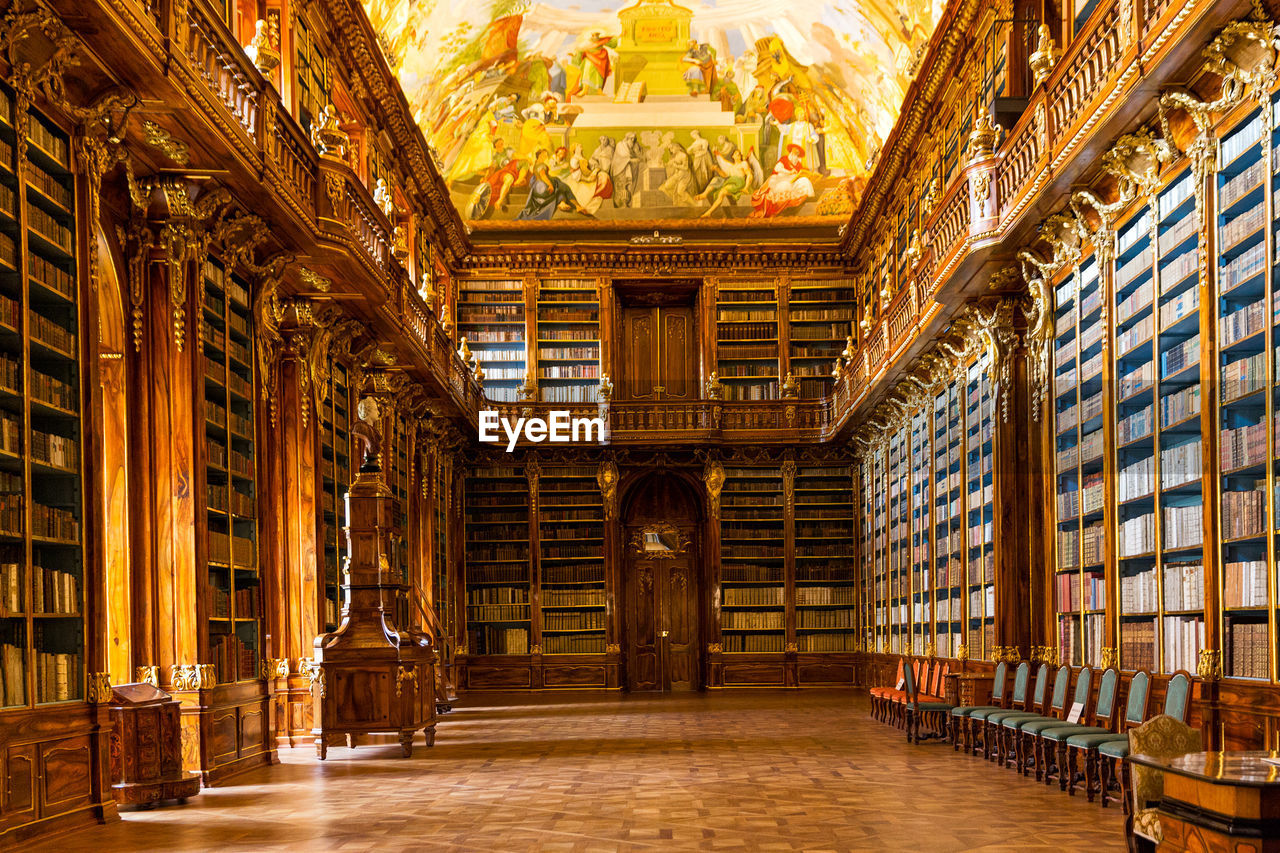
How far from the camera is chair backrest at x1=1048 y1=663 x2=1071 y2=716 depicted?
9.49 metres

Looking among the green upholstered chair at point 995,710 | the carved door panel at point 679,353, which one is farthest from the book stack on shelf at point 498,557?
the green upholstered chair at point 995,710

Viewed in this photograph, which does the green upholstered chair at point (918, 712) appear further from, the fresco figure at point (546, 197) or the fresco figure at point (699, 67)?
the fresco figure at point (546, 197)

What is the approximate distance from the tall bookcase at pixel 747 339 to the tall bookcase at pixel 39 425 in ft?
50.2

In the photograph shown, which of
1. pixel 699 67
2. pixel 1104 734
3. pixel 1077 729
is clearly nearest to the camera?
pixel 1104 734

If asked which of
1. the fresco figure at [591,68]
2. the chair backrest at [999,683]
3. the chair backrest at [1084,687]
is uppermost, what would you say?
the fresco figure at [591,68]

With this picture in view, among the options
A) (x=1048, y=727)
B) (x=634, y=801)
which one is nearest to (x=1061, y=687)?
(x=1048, y=727)

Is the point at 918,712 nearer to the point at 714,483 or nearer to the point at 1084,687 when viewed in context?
the point at 1084,687

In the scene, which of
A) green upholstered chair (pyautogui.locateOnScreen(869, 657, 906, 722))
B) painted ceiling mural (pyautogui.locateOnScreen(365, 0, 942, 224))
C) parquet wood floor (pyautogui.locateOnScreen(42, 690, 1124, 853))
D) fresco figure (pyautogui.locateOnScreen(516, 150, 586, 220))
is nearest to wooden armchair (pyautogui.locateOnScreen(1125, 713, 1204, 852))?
parquet wood floor (pyautogui.locateOnScreen(42, 690, 1124, 853))

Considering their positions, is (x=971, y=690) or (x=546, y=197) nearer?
(x=971, y=690)

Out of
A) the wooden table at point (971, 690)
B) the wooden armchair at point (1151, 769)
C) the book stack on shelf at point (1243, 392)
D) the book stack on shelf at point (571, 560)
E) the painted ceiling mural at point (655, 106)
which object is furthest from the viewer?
the book stack on shelf at point (571, 560)

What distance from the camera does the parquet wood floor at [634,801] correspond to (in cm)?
677

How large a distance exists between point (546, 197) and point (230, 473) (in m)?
12.8

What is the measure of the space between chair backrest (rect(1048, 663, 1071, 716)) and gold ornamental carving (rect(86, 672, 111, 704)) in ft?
20.6

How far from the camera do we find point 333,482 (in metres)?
13.9
